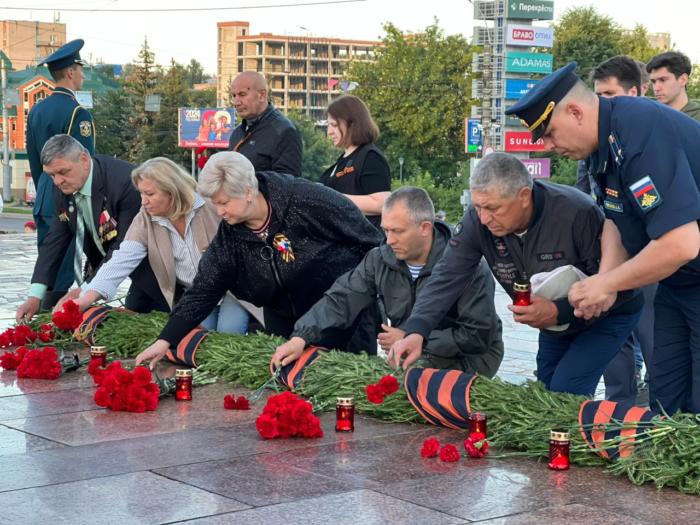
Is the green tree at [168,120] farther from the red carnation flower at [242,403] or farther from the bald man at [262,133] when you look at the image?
the red carnation flower at [242,403]

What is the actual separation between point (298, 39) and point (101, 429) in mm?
192949

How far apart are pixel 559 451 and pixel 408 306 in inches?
70.6

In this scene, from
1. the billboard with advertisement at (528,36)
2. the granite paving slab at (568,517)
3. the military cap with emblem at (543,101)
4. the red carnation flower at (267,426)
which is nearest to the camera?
the granite paving slab at (568,517)

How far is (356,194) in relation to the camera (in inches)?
313

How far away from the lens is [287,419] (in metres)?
5.11

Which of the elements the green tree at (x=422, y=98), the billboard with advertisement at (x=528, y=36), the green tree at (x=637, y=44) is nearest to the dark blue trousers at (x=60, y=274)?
the billboard with advertisement at (x=528, y=36)

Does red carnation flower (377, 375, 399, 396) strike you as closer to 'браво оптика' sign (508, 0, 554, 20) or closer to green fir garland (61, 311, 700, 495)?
green fir garland (61, 311, 700, 495)

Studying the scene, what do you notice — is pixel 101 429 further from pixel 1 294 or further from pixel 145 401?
pixel 1 294

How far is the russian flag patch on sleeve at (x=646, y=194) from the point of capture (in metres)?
4.22

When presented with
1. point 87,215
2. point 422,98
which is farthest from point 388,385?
point 422,98

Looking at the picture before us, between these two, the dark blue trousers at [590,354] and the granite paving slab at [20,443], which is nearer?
the granite paving slab at [20,443]

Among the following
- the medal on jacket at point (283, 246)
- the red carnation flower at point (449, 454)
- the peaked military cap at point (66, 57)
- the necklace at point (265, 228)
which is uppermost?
the peaked military cap at point (66, 57)

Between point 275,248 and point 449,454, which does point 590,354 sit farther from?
point 275,248

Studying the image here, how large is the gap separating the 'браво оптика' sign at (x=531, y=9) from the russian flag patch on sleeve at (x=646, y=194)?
3927 centimetres
